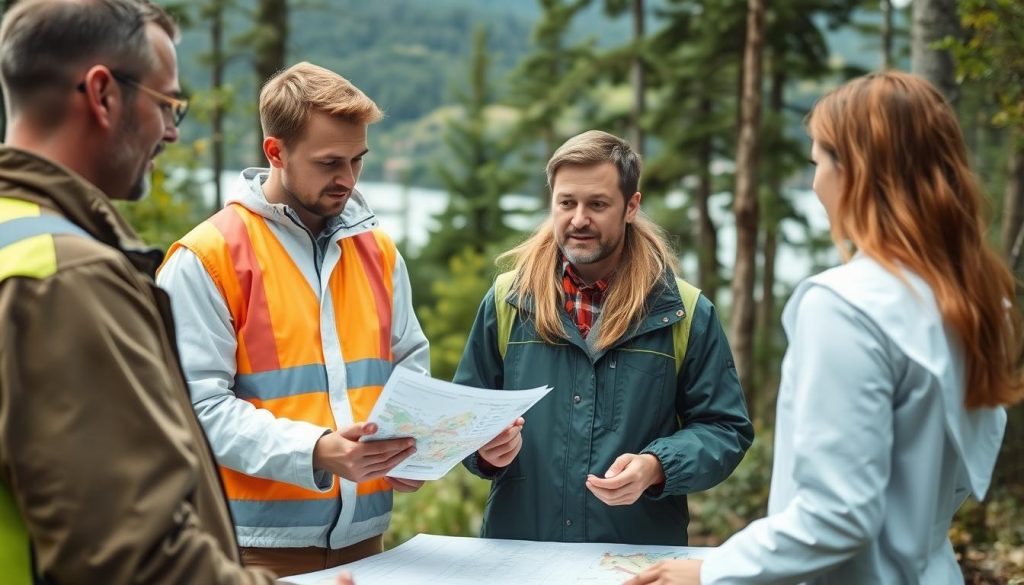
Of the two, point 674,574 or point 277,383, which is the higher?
point 277,383

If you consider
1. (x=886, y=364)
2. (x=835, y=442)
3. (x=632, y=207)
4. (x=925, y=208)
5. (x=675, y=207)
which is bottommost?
(x=675, y=207)

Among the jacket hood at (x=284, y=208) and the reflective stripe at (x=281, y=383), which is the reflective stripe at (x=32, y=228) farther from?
the jacket hood at (x=284, y=208)

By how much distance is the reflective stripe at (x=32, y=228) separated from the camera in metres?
1.70

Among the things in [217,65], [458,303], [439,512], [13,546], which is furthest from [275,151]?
[217,65]

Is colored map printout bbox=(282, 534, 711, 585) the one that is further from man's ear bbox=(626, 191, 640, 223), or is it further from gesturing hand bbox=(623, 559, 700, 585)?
man's ear bbox=(626, 191, 640, 223)

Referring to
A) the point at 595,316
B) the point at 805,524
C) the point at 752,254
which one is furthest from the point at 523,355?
the point at 752,254

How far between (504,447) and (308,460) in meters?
0.67

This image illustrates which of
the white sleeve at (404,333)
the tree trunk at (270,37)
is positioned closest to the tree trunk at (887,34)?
the tree trunk at (270,37)

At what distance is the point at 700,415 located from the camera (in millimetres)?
3449

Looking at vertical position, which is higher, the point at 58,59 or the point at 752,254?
the point at 58,59

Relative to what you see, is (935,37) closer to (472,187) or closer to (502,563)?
(502,563)

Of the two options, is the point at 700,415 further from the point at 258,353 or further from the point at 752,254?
the point at 752,254

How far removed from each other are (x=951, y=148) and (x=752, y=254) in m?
9.21

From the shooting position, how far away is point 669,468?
3232 millimetres
